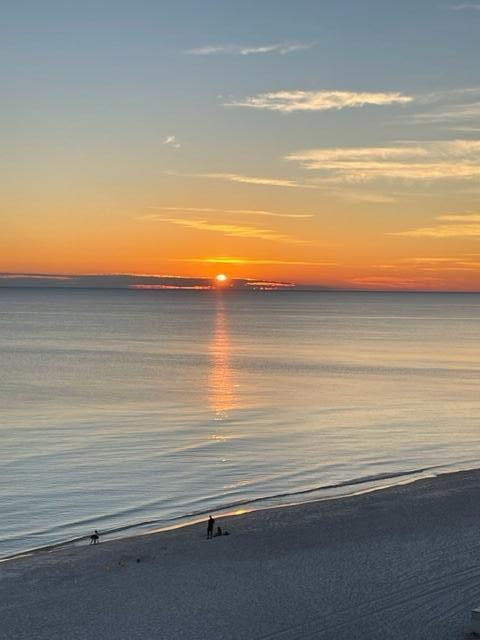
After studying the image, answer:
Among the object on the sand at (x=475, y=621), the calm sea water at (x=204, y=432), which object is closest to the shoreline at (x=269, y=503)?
the calm sea water at (x=204, y=432)

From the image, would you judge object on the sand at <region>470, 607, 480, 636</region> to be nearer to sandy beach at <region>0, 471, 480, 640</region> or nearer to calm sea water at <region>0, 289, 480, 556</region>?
sandy beach at <region>0, 471, 480, 640</region>

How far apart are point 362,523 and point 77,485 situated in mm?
15548

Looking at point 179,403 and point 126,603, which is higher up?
point 179,403

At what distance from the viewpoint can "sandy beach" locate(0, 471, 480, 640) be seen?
22734 millimetres

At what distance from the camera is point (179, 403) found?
242ft

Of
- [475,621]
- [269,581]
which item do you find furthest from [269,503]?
[475,621]

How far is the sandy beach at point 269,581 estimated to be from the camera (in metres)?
22.7

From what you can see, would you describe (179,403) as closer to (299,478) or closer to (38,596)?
(299,478)

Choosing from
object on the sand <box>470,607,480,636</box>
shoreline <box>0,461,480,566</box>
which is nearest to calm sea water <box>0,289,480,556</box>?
shoreline <box>0,461,480,566</box>

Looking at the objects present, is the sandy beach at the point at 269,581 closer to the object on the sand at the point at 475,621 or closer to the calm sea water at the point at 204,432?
the object on the sand at the point at 475,621

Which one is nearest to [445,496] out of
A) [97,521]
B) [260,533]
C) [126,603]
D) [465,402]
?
[260,533]

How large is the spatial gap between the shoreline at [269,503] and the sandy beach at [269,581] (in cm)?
78

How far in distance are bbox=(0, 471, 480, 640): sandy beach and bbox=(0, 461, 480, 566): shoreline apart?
78 cm

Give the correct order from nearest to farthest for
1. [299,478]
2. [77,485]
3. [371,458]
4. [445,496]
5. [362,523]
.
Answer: [362,523] → [445,496] → [77,485] → [299,478] → [371,458]
